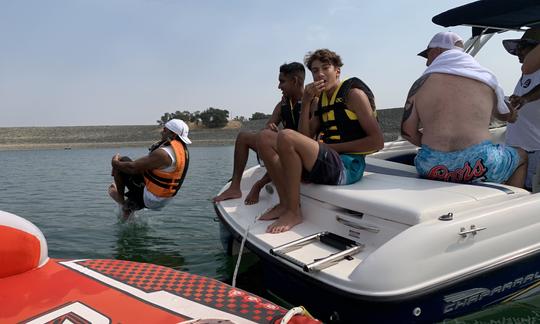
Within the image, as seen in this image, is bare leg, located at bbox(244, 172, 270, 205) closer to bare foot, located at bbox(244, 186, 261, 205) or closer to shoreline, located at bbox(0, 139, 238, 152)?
bare foot, located at bbox(244, 186, 261, 205)

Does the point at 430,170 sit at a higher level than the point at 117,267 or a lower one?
higher

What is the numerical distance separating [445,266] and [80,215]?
5.59 metres

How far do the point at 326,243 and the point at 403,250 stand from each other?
2.06 feet

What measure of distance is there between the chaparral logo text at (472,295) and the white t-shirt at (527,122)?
1284 mm

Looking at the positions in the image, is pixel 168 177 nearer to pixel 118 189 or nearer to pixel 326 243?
pixel 118 189

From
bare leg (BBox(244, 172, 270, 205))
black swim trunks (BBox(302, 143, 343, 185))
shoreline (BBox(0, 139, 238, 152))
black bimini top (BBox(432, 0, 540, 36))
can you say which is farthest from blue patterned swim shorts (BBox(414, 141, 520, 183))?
shoreline (BBox(0, 139, 238, 152))

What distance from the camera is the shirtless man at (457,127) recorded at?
2.58 meters

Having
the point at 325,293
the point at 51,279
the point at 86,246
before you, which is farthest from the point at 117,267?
the point at 86,246

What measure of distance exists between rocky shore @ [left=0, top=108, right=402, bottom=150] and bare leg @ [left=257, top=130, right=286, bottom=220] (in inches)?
1243

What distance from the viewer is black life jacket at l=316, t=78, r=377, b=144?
300cm

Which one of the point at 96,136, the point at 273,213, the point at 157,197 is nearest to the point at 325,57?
the point at 273,213

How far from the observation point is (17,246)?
204 cm

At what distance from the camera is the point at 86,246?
15.0ft

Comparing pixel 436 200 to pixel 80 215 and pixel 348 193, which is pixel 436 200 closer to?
pixel 348 193
